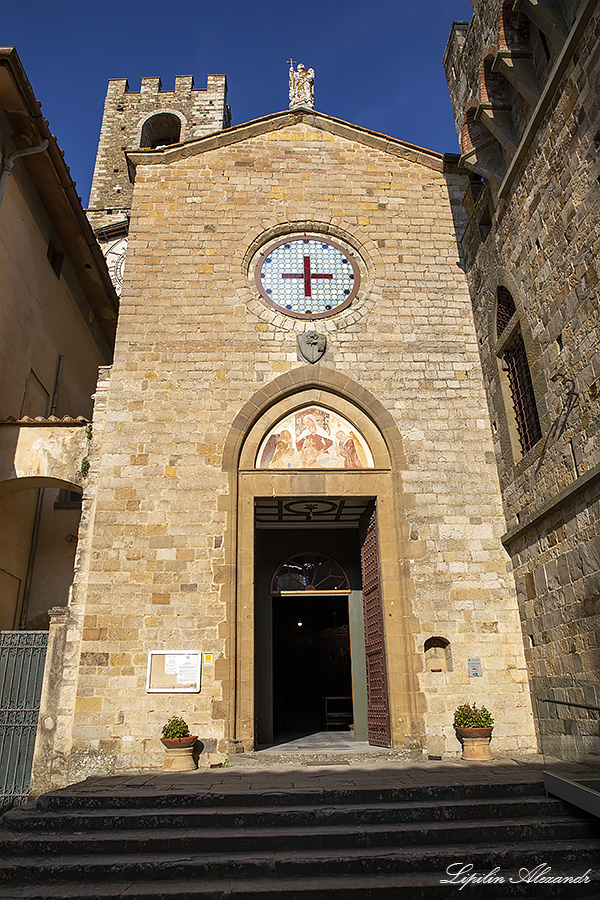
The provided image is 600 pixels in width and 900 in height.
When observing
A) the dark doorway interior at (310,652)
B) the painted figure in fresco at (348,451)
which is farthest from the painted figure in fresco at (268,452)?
the dark doorway interior at (310,652)

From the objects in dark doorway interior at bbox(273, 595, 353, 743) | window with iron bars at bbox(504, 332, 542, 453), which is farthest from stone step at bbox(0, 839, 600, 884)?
dark doorway interior at bbox(273, 595, 353, 743)

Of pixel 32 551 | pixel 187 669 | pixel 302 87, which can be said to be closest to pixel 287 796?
pixel 187 669

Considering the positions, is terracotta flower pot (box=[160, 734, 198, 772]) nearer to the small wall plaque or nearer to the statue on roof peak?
the small wall plaque

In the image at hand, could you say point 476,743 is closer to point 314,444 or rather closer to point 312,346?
point 314,444

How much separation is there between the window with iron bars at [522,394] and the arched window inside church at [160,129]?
20.6 metres

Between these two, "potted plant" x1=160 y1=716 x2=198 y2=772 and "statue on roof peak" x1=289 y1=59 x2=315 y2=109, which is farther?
"statue on roof peak" x1=289 y1=59 x2=315 y2=109

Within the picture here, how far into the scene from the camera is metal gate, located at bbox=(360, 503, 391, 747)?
9.36 metres

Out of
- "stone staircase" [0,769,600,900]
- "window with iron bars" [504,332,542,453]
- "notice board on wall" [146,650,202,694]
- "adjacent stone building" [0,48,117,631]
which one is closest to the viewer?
"stone staircase" [0,769,600,900]

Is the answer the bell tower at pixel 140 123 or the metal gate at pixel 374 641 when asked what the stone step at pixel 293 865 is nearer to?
the metal gate at pixel 374 641

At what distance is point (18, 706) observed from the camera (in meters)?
9.01

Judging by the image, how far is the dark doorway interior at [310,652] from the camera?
55.8 feet

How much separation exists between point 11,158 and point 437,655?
1153cm

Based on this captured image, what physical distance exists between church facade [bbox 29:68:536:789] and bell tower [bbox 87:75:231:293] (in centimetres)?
1296

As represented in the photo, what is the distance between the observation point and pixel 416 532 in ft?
31.7
